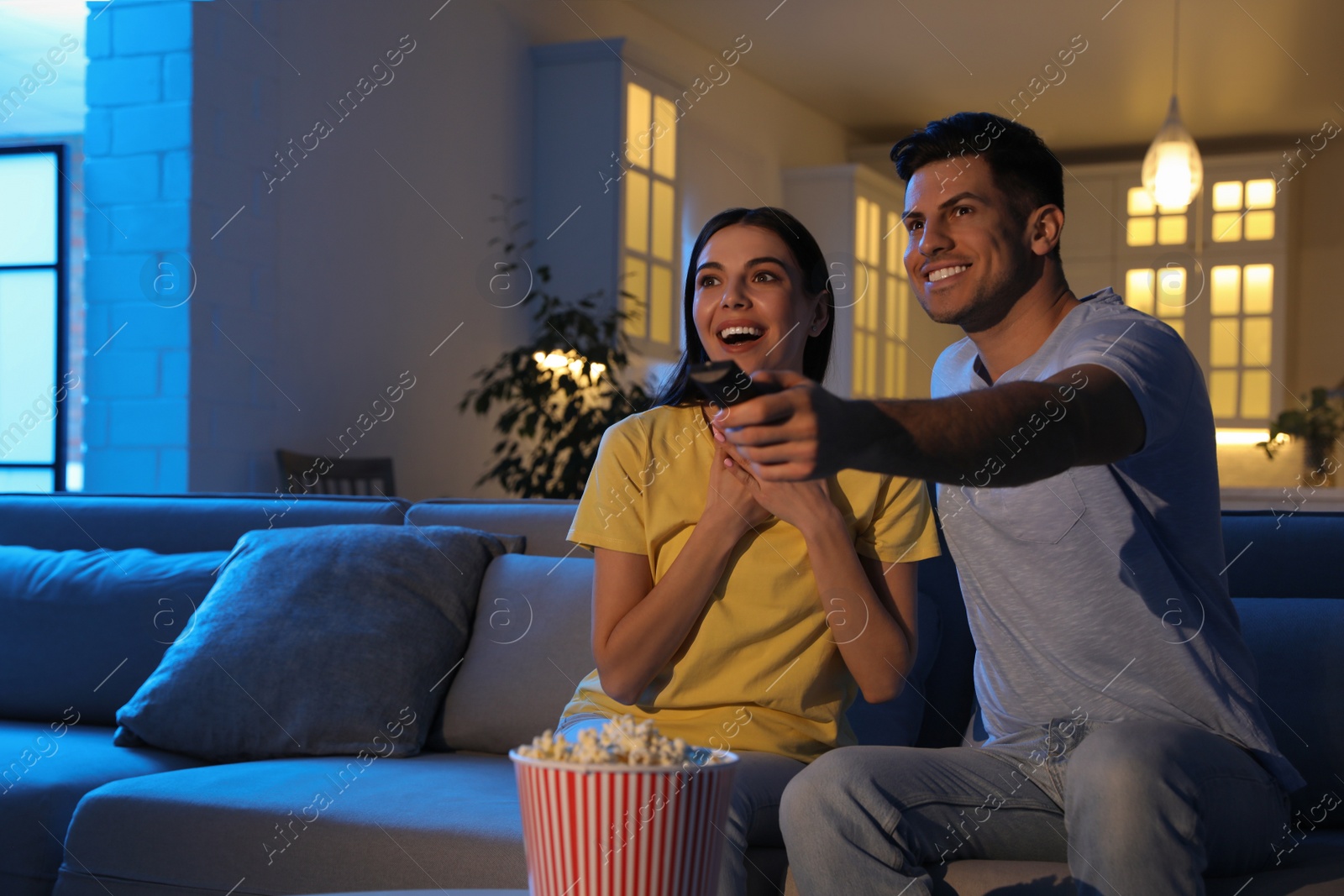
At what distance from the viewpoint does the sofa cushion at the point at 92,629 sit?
2.27 meters

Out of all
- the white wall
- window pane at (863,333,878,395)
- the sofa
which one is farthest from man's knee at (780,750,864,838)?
window pane at (863,333,878,395)

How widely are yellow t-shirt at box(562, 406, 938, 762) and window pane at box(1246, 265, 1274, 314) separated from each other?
6.84 m

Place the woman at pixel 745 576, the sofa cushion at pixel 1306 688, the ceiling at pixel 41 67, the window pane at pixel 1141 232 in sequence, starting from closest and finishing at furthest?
1. the woman at pixel 745 576
2. the sofa cushion at pixel 1306 688
3. the ceiling at pixel 41 67
4. the window pane at pixel 1141 232

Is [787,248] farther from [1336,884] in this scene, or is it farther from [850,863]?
[1336,884]

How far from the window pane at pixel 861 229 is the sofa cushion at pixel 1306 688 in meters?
5.76

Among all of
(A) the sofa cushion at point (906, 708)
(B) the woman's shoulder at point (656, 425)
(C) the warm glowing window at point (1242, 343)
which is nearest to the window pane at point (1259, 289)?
(C) the warm glowing window at point (1242, 343)

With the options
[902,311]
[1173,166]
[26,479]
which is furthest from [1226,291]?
[26,479]

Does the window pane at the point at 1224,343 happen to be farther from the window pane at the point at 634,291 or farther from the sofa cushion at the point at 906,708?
the sofa cushion at the point at 906,708

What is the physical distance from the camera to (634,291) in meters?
5.58

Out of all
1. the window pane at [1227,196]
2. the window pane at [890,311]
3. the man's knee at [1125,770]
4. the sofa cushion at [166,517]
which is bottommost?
the man's knee at [1125,770]

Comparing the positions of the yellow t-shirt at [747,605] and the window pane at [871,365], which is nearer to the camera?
the yellow t-shirt at [747,605]

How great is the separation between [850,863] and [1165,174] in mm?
3993

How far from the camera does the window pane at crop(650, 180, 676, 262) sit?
5754 millimetres

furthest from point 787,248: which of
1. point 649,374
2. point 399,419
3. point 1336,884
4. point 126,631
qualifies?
point 649,374
